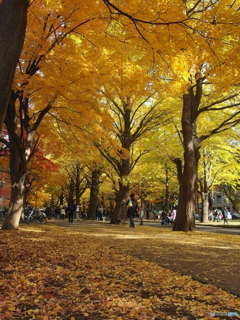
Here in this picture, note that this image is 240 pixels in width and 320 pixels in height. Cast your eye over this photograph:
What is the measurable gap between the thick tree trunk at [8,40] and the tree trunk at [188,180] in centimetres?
1271

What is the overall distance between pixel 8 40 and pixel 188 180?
42.7 ft

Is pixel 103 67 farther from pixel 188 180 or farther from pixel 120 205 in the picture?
pixel 120 205

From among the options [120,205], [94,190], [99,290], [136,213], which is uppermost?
[94,190]

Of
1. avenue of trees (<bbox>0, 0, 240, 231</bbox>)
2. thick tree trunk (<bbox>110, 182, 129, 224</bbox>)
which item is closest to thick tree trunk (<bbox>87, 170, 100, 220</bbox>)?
thick tree trunk (<bbox>110, 182, 129, 224</bbox>)

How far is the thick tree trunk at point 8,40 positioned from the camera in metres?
3.84

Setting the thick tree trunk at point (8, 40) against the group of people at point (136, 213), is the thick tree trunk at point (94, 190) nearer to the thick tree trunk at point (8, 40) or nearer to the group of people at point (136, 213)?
the group of people at point (136, 213)

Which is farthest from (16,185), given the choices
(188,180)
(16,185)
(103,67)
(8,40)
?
(8,40)

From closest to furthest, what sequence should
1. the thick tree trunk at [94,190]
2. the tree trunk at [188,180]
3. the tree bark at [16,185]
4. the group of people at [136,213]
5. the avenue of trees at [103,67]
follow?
the avenue of trees at [103,67], the tree bark at [16,185], the tree trunk at [188,180], the group of people at [136,213], the thick tree trunk at [94,190]

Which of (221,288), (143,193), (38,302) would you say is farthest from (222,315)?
(143,193)

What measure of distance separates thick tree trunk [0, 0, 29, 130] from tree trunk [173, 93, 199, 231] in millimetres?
12713

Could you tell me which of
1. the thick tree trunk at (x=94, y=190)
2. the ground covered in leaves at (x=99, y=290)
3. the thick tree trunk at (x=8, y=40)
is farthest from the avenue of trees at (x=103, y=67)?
the thick tree trunk at (x=94, y=190)

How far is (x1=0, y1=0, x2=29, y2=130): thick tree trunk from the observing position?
3840mm

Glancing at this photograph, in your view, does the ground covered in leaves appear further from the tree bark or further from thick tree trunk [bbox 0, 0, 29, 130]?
the tree bark

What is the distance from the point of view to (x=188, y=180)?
52.0 ft
